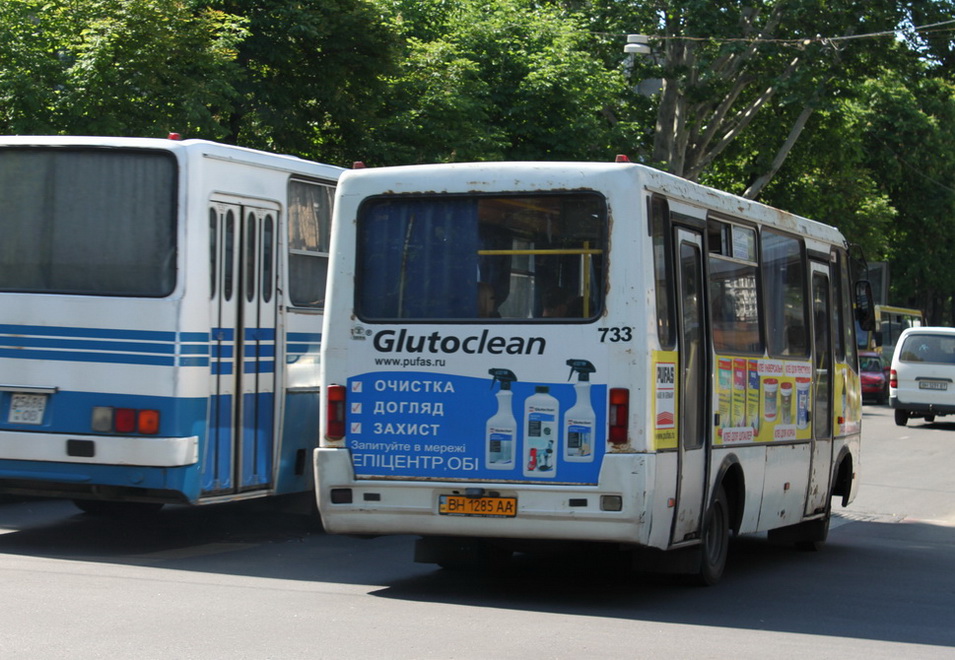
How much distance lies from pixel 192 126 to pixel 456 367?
35.3 feet

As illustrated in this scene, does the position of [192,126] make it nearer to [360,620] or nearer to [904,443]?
[360,620]

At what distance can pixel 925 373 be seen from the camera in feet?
105

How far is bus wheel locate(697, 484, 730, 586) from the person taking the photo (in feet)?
33.1

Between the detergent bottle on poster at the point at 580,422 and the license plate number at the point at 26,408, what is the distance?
396 centimetres

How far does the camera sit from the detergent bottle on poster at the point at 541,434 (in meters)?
9.11

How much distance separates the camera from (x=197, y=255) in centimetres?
1074

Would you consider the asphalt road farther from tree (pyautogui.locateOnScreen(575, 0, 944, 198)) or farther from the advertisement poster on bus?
tree (pyautogui.locateOnScreen(575, 0, 944, 198))

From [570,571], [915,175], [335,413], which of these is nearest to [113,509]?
[570,571]

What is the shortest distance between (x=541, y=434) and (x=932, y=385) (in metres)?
24.6

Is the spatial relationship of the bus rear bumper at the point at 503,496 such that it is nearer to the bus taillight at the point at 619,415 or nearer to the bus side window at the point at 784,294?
the bus taillight at the point at 619,415

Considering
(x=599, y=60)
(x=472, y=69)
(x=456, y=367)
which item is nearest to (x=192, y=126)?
(x=472, y=69)

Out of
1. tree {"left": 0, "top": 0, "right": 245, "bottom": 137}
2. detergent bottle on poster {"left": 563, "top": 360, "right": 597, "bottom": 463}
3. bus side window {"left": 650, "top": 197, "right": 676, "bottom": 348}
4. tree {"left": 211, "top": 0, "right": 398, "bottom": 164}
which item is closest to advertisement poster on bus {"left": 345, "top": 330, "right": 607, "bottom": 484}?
detergent bottle on poster {"left": 563, "top": 360, "right": 597, "bottom": 463}

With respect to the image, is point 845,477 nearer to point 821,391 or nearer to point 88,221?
point 821,391

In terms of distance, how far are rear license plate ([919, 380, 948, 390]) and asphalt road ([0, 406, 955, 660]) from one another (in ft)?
60.5
